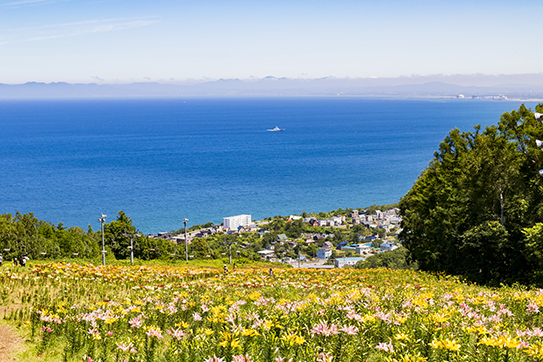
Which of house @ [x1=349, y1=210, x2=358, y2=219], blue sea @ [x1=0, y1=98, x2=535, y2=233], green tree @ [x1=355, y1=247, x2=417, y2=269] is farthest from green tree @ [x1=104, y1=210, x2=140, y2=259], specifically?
house @ [x1=349, y1=210, x2=358, y2=219]

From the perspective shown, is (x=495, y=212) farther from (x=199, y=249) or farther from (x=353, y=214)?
(x=353, y=214)

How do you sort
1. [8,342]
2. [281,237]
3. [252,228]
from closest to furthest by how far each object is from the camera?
[8,342], [281,237], [252,228]

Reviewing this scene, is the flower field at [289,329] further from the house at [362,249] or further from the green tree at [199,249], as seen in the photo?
the house at [362,249]

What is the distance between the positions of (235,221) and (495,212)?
55920 mm

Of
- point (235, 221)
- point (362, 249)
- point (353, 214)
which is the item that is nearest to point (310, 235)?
point (362, 249)

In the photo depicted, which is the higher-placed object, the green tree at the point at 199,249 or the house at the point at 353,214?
the green tree at the point at 199,249

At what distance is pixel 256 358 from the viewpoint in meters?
5.08

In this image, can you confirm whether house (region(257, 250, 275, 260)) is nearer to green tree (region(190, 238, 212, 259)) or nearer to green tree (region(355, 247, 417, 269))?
green tree (region(355, 247, 417, 269))

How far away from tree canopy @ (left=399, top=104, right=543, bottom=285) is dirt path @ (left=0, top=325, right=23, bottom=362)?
1723cm

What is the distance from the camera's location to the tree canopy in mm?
20781

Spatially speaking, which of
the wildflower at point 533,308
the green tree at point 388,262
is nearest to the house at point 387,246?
the green tree at point 388,262

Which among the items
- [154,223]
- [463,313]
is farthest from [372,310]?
[154,223]

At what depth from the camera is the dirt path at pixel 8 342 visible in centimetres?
747

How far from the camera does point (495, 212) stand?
2308 centimetres
